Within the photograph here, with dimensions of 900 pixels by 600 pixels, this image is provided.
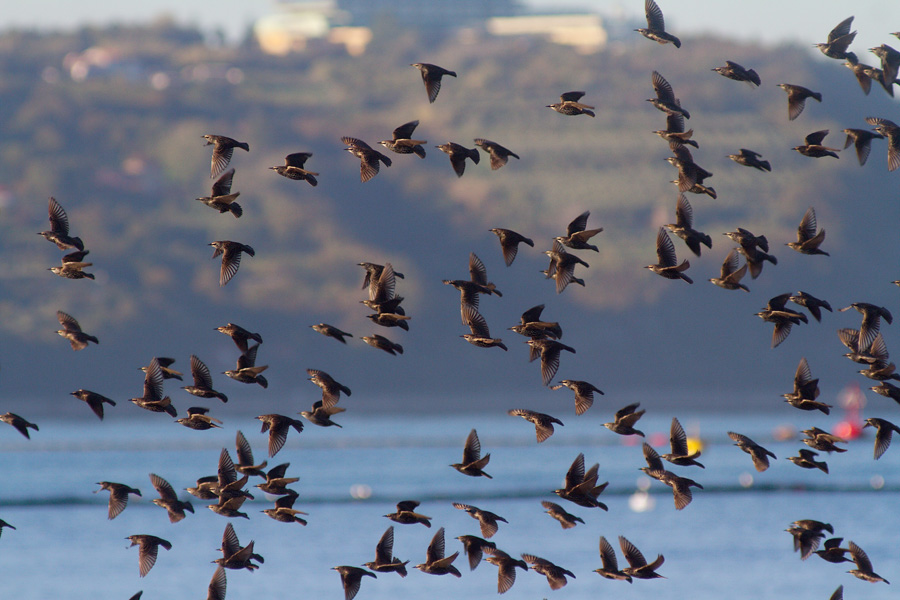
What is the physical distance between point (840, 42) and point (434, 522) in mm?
38865

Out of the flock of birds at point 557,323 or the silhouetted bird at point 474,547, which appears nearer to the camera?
the flock of birds at point 557,323

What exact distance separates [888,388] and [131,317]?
11603cm

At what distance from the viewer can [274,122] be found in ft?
532

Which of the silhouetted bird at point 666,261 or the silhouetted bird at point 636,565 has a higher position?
the silhouetted bird at point 666,261

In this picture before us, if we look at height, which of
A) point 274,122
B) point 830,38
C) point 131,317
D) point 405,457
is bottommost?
point 830,38

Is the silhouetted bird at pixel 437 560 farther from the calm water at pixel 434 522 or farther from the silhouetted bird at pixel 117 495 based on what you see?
the calm water at pixel 434 522

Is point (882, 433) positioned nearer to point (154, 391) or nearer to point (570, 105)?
point (570, 105)

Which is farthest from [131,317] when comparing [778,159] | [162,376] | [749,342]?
[162,376]

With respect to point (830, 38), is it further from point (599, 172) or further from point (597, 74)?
point (597, 74)

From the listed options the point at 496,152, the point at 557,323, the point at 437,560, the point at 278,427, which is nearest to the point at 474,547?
the point at 437,560

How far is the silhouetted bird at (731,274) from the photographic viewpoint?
18.2 m

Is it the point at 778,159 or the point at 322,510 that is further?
the point at 778,159

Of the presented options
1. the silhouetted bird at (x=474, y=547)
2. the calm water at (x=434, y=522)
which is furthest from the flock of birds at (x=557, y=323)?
the calm water at (x=434, y=522)

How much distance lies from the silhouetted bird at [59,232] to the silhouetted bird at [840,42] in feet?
28.5
